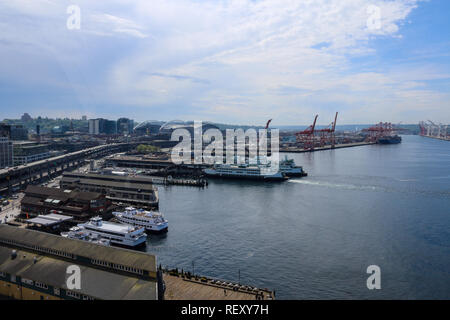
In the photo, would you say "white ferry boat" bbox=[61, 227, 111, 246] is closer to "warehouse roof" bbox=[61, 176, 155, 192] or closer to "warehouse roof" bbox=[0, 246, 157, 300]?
"warehouse roof" bbox=[0, 246, 157, 300]

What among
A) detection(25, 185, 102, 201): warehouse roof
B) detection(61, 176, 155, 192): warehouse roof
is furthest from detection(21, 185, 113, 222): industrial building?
detection(61, 176, 155, 192): warehouse roof

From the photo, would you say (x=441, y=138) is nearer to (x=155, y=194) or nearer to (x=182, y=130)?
(x=182, y=130)

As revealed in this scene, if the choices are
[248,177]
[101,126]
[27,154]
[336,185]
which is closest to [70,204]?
[248,177]

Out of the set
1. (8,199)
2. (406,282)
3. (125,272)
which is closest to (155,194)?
(8,199)

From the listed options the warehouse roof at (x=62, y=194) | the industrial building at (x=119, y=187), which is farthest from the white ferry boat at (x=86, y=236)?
the industrial building at (x=119, y=187)

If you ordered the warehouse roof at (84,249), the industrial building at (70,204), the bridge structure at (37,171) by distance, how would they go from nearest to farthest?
1. the warehouse roof at (84,249)
2. the industrial building at (70,204)
3. the bridge structure at (37,171)

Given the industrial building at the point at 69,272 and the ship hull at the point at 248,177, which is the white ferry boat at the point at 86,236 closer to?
the industrial building at the point at 69,272
